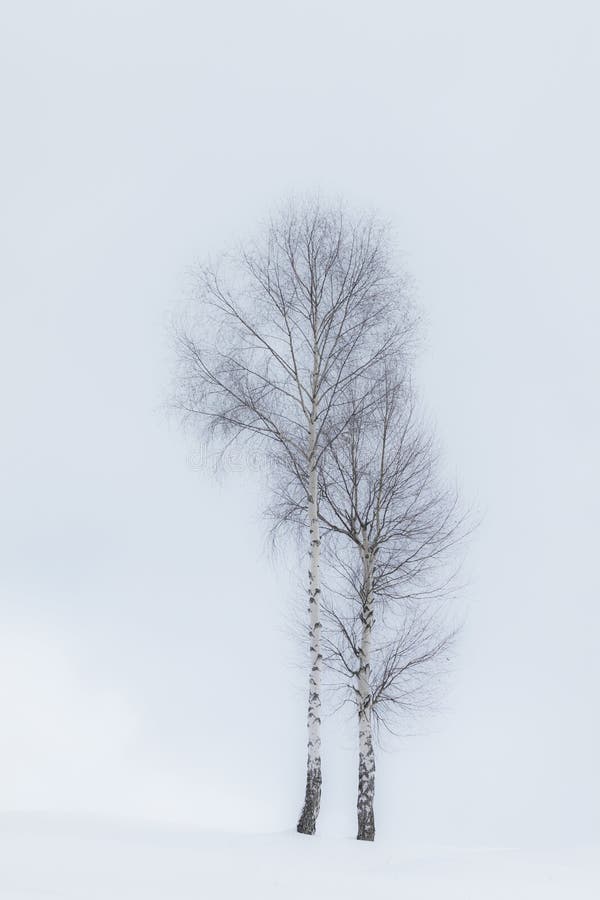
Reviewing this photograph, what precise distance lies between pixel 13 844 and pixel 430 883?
230 inches

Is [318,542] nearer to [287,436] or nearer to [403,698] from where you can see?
[287,436]

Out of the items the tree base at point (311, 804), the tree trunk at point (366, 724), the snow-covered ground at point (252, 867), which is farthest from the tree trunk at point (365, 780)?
the tree base at point (311, 804)

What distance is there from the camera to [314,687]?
1581cm

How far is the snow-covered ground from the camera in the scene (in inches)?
412

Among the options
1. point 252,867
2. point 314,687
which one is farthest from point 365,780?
point 252,867

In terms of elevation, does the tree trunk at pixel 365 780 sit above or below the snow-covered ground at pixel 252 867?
above

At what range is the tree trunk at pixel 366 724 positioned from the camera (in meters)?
16.2

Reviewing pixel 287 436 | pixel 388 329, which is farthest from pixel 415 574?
pixel 388 329

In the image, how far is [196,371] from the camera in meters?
18.1

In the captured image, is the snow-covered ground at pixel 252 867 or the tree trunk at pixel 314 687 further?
the tree trunk at pixel 314 687

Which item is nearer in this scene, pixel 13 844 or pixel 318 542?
pixel 13 844

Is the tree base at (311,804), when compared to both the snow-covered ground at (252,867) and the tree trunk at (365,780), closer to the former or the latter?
the snow-covered ground at (252,867)

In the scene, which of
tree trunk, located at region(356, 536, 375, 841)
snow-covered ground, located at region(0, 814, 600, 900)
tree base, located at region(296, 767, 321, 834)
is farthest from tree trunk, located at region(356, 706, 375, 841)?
tree base, located at region(296, 767, 321, 834)

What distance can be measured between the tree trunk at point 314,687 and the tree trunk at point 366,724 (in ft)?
3.83
